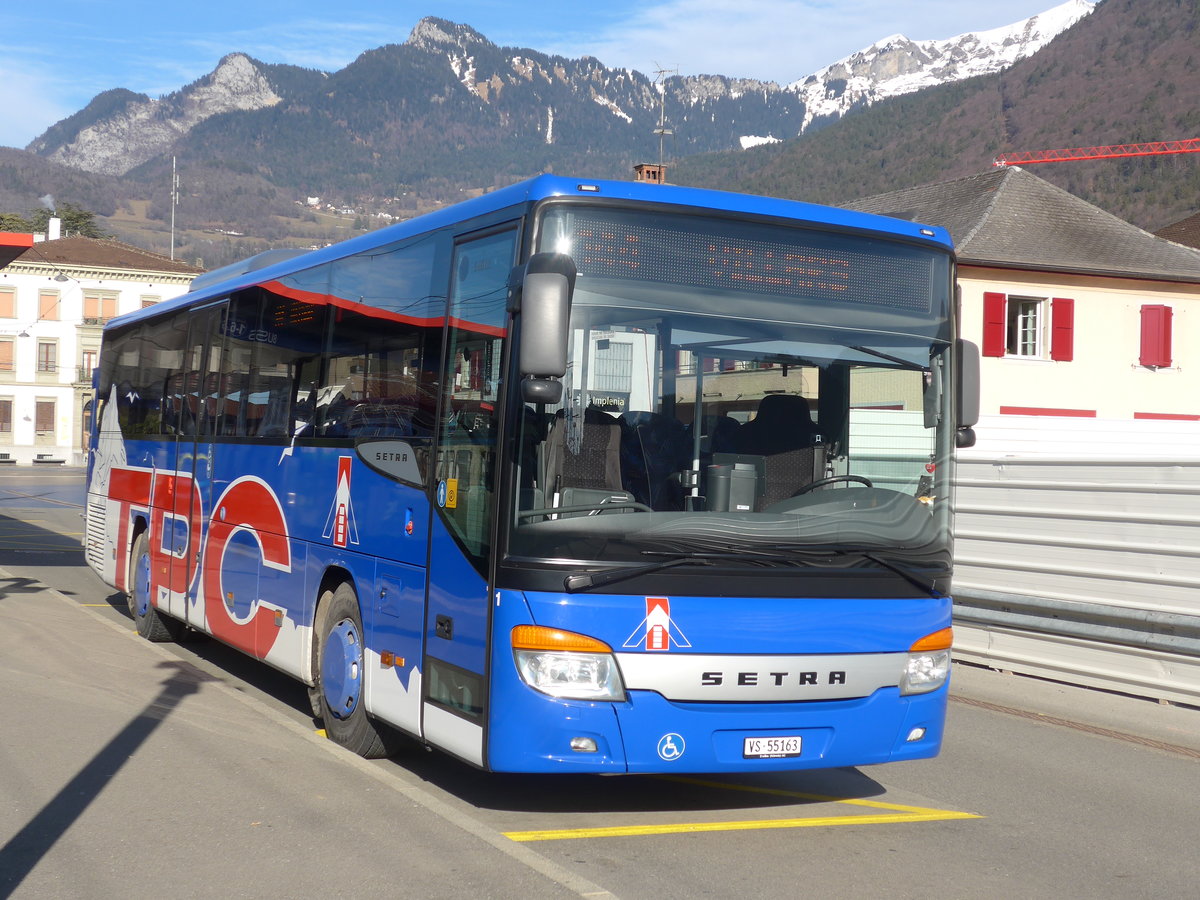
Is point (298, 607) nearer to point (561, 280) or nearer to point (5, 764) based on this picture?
point (5, 764)

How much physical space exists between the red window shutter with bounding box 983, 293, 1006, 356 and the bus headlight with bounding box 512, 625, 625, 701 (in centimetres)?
3370

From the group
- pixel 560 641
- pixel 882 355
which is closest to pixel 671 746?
pixel 560 641

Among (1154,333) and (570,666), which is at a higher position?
(1154,333)

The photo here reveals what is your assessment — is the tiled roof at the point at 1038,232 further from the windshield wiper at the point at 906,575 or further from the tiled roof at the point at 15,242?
the windshield wiper at the point at 906,575

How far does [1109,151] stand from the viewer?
11069 centimetres

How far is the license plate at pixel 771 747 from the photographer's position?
20.7 feet

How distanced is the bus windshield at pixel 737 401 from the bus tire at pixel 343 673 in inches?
84.8

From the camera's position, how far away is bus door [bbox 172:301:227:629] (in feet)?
36.2

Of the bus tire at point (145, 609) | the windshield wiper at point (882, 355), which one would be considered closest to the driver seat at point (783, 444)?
the windshield wiper at point (882, 355)

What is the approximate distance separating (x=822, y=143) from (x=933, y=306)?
138313 millimetres

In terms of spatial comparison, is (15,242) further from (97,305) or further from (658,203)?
(97,305)

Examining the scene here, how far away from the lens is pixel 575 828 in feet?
21.8

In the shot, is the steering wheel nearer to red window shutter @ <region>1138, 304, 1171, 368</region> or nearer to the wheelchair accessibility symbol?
the wheelchair accessibility symbol

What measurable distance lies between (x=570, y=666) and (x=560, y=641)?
123mm
